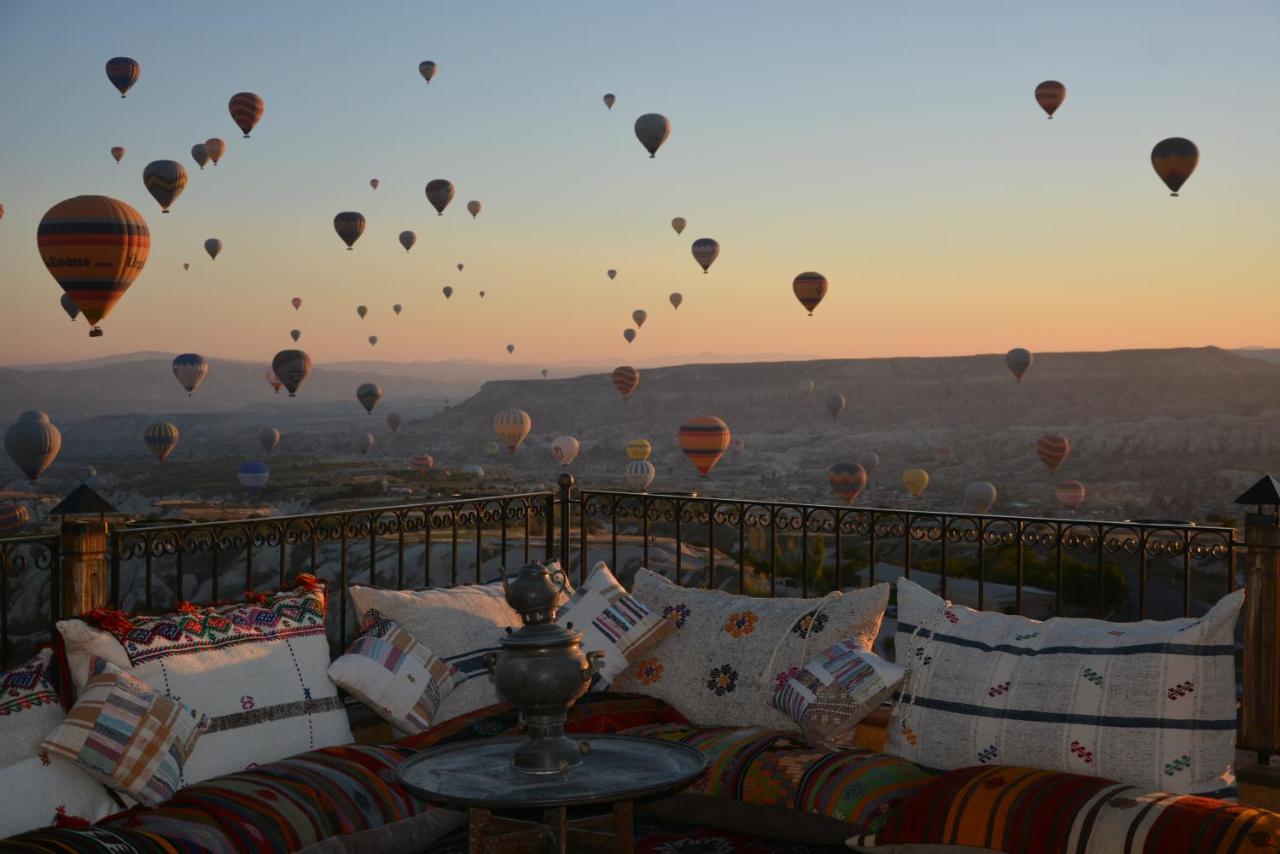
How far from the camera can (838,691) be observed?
14.1 ft

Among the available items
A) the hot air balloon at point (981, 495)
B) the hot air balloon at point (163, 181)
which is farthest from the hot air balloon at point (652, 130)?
the hot air balloon at point (981, 495)

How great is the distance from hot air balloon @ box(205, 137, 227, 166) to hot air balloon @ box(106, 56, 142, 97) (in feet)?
25.9

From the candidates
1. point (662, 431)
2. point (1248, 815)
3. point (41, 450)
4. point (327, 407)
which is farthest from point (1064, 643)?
point (327, 407)

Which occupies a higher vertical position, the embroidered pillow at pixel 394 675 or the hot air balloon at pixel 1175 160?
the hot air balloon at pixel 1175 160

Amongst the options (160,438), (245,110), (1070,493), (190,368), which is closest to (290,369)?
(190,368)

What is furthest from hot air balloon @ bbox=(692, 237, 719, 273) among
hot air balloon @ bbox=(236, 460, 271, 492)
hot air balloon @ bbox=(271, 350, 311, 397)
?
hot air balloon @ bbox=(236, 460, 271, 492)

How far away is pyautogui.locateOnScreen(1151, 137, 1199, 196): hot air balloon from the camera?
99.5 feet

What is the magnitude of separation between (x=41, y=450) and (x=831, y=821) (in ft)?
138

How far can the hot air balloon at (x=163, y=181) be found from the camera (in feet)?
110

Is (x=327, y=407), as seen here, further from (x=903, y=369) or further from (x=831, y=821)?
(x=831, y=821)

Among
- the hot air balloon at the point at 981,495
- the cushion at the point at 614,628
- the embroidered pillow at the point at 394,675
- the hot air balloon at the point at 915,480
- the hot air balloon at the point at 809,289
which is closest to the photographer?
the embroidered pillow at the point at 394,675

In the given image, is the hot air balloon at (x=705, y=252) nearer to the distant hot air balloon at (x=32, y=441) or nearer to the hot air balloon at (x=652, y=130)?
the hot air balloon at (x=652, y=130)

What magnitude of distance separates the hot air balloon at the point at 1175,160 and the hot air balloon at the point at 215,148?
99.8 ft

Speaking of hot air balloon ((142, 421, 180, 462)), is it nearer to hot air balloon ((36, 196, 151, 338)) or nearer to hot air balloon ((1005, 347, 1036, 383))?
hot air balloon ((36, 196, 151, 338))
